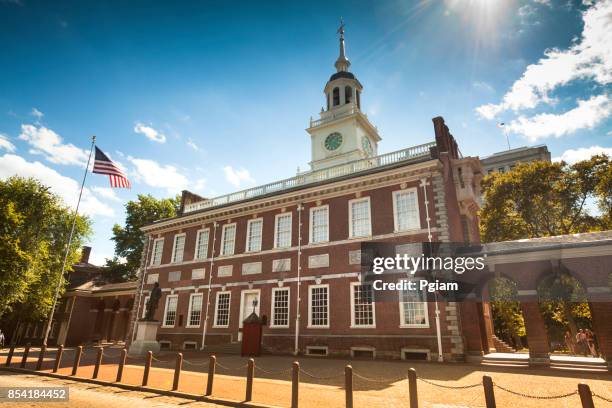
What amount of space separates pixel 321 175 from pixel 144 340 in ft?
49.7

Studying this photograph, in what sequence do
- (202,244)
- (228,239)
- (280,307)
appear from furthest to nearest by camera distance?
(202,244) < (228,239) < (280,307)

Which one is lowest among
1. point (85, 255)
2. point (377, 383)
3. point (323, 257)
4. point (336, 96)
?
point (377, 383)

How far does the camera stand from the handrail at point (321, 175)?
70.1 feet

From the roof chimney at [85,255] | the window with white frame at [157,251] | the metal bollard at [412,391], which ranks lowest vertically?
the metal bollard at [412,391]

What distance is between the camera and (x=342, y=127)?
34.2m

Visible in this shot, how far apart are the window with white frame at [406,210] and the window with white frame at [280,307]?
8.06m

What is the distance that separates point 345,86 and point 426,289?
24917 millimetres

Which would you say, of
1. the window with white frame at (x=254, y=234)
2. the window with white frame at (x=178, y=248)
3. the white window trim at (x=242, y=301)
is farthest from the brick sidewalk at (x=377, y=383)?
the window with white frame at (x=178, y=248)

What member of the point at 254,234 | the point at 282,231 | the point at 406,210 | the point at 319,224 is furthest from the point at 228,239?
the point at 406,210

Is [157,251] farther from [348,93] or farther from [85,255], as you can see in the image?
[85,255]

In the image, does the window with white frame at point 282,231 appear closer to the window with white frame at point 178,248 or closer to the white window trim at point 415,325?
the white window trim at point 415,325

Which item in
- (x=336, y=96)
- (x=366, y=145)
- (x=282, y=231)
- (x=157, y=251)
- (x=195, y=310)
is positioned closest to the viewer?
(x=282, y=231)

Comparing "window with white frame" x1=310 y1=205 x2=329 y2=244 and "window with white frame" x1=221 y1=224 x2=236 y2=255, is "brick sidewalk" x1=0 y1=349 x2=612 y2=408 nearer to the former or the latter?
"window with white frame" x1=310 y1=205 x2=329 y2=244

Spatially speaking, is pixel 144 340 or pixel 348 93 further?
pixel 348 93
